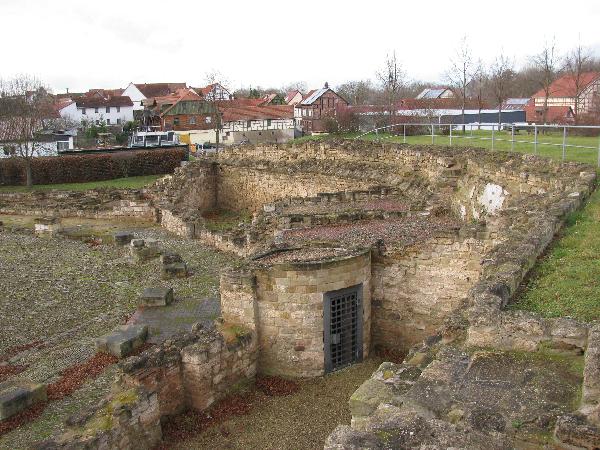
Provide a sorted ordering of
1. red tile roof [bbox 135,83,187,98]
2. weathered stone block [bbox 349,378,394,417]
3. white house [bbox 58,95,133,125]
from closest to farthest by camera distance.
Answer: weathered stone block [bbox 349,378,394,417]
white house [bbox 58,95,133,125]
red tile roof [bbox 135,83,187,98]

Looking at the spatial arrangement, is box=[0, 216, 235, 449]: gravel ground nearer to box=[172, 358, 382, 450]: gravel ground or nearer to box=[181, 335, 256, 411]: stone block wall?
box=[181, 335, 256, 411]: stone block wall

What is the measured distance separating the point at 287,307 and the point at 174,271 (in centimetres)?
818

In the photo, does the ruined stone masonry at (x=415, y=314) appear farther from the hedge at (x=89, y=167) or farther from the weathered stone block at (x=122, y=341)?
the hedge at (x=89, y=167)

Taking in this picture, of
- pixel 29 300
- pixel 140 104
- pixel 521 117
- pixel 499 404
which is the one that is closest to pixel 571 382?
pixel 499 404

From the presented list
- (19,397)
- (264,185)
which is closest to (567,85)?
(264,185)

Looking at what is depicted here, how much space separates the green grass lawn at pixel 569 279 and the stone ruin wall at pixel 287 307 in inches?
154

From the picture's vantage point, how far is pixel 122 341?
13.2 metres

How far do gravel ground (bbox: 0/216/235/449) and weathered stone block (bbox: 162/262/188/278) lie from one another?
308 mm

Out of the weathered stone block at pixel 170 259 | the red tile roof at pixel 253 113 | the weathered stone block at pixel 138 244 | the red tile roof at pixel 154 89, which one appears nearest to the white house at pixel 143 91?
the red tile roof at pixel 154 89

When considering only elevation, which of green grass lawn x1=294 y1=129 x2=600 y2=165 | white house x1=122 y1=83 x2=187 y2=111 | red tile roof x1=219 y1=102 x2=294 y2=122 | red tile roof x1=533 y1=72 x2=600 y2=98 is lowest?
green grass lawn x1=294 y1=129 x2=600 y2=165

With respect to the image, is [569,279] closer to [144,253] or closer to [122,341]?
[122,341]

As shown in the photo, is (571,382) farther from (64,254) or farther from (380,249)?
(64,254)

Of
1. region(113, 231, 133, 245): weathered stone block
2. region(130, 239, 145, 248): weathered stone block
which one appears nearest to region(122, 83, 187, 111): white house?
region(113, 231, 133, 245): weathered stone block

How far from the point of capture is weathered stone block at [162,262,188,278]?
19.4m
